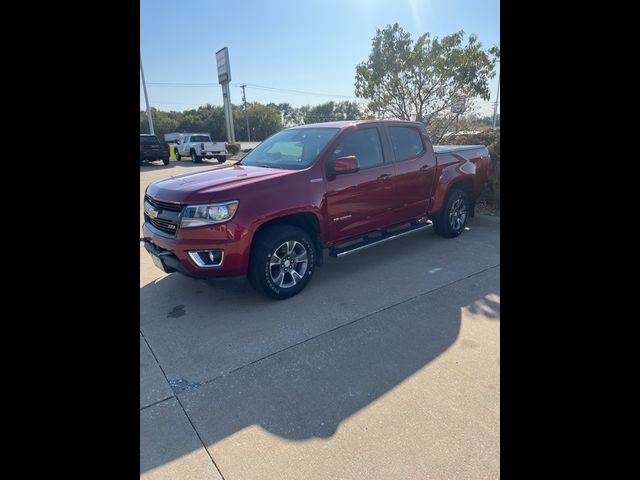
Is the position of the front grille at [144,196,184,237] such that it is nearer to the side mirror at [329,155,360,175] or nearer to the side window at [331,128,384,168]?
the side mirror at [329,155,360,175]

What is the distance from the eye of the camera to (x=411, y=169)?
17.4 ft

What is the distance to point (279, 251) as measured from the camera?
4098 millimetres

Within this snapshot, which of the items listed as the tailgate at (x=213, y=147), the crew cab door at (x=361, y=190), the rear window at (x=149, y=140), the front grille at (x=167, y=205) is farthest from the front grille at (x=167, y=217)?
the tailgate at (x=213, y=147)

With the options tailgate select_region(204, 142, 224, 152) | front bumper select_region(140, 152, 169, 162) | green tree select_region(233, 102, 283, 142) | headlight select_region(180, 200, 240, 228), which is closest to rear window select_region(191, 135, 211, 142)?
tailgate select_region(204, 142, 224, 152)

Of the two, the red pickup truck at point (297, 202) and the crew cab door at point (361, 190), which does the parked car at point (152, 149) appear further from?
the crew cab door at point (361, 190)

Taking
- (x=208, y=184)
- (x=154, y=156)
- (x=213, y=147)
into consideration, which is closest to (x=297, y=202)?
(x=208, y=184)

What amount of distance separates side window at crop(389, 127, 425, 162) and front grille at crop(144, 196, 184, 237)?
2867 millimetres

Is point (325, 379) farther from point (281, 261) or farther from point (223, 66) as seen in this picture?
point (223, 66)

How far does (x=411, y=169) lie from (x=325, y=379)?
3.36 metres

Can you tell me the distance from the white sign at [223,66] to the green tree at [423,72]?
19036 millimetres
